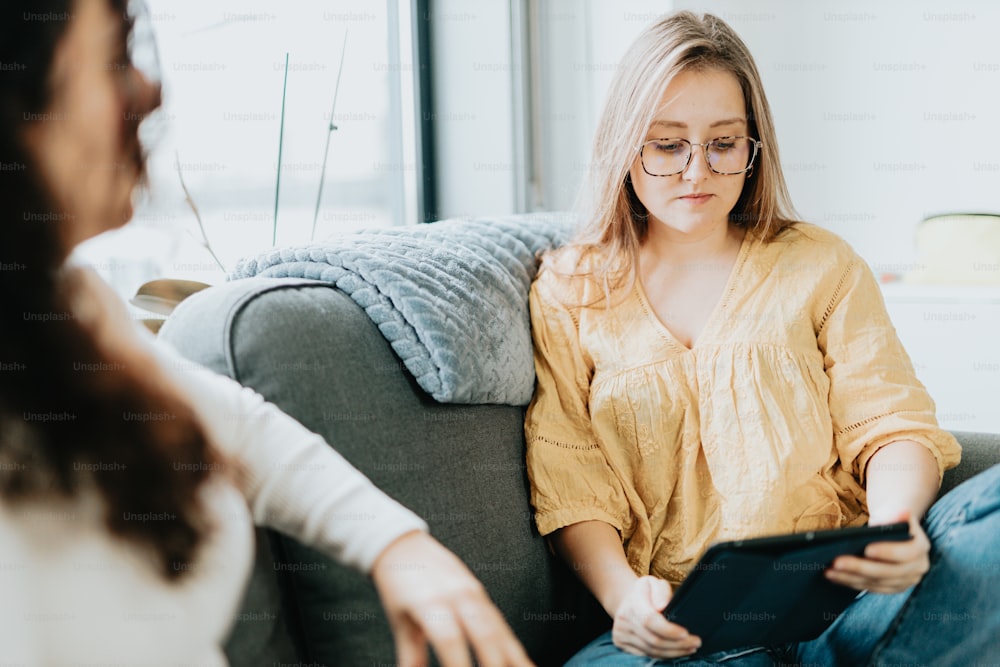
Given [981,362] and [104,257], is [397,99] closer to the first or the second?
[104,257]

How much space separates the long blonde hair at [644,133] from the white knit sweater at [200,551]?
2.06ft

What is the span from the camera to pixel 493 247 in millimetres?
1230

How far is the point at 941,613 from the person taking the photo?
0.91 m

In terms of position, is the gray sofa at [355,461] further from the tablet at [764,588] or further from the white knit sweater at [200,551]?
the tablet at [764,588]

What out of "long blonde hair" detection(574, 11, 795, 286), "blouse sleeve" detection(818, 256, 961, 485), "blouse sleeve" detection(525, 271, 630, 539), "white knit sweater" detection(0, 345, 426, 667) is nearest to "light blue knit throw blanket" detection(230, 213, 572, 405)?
"blouse sleeve" detection(525, 271, 630, 539)

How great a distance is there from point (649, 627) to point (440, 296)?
0.42 m

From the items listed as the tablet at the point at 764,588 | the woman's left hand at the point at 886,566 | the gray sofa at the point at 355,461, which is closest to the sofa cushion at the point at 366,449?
the gray sofa at the point at 355,461

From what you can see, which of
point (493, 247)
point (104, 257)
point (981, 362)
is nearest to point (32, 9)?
point (104, 257)

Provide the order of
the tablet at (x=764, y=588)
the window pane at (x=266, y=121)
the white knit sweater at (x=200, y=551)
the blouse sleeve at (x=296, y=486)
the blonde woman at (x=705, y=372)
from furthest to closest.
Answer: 1. the window pane at (x=266, y=121)
2. the blonde woman at (x=705, y=372)
3. the tablet at (x=764, y=588)
4. the blouse sleeve at (x=296, y=486)
5. the white knit sweater at (x=200, y=551)

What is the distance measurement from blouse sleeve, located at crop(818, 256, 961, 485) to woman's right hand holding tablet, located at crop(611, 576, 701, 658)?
1.11ft

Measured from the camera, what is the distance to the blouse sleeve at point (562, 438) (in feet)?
3.66

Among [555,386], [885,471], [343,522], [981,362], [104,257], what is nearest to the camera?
[343,522]

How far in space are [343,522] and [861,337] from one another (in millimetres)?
741

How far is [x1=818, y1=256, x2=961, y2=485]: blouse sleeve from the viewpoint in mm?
1095
